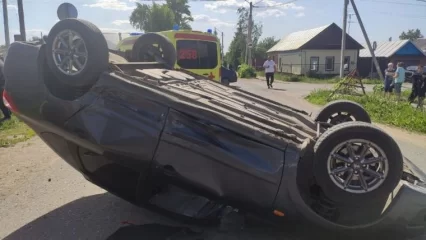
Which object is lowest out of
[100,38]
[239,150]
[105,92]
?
[239,150]

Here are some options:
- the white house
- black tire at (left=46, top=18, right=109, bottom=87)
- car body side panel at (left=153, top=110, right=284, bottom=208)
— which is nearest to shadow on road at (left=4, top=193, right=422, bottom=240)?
car body side panel at (left=153, top=110, right=284, bottom=208)

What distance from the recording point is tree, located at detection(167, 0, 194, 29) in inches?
2239

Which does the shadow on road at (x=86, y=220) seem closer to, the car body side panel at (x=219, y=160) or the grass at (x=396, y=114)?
the car body side panel at (x=219, y=160)

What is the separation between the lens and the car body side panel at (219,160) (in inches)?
120

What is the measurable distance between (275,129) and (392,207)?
105 cm

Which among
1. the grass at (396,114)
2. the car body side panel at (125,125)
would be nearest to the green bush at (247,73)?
the grass at (396,114)

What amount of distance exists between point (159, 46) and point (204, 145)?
269 cm

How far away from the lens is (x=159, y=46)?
5.43m

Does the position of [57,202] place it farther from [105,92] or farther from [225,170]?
[225,170]

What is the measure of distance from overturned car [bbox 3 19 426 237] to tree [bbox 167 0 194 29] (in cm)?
5441

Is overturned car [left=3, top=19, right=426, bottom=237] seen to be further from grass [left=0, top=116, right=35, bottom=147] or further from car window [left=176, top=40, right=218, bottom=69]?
car window [left=176, top=40, right=218, bottom=69]

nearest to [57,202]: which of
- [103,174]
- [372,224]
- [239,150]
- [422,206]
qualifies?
[103,174]

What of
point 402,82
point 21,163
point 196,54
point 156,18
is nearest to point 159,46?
point 21,163

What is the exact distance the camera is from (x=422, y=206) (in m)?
3.08
